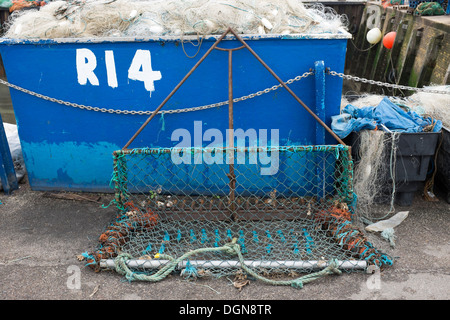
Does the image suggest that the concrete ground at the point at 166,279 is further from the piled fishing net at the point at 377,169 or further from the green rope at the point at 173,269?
the piled fishing net at the point at 377,169

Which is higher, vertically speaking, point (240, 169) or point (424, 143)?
point (424, 143)

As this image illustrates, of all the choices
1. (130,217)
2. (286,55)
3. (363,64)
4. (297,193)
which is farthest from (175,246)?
(363,64)

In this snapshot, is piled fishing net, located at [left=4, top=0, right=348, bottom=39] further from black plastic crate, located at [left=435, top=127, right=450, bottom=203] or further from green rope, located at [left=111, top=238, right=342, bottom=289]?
green rope, located at [left=111, top=238, right=342, bottom=289]

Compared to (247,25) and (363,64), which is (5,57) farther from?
(363,64)

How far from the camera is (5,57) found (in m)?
4.41

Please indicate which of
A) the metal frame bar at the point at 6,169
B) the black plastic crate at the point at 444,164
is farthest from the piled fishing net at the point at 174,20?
the black plastic crate at the point at 444,164

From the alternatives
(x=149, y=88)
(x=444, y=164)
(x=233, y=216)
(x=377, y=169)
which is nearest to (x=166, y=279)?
(x=233, y=216)

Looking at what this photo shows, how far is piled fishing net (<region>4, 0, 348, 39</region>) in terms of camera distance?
4.24 metres

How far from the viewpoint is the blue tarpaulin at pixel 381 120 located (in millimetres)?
4215

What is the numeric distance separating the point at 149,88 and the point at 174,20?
0.74m

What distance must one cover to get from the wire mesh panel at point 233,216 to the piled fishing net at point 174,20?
1.24 metres

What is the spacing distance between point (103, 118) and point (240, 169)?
1.56 metres

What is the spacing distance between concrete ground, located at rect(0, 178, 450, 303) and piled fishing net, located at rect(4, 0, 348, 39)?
1.93 meters

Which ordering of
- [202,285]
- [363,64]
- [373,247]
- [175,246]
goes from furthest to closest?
[363,64] → [175,246] → [373,247] → [202,285]
